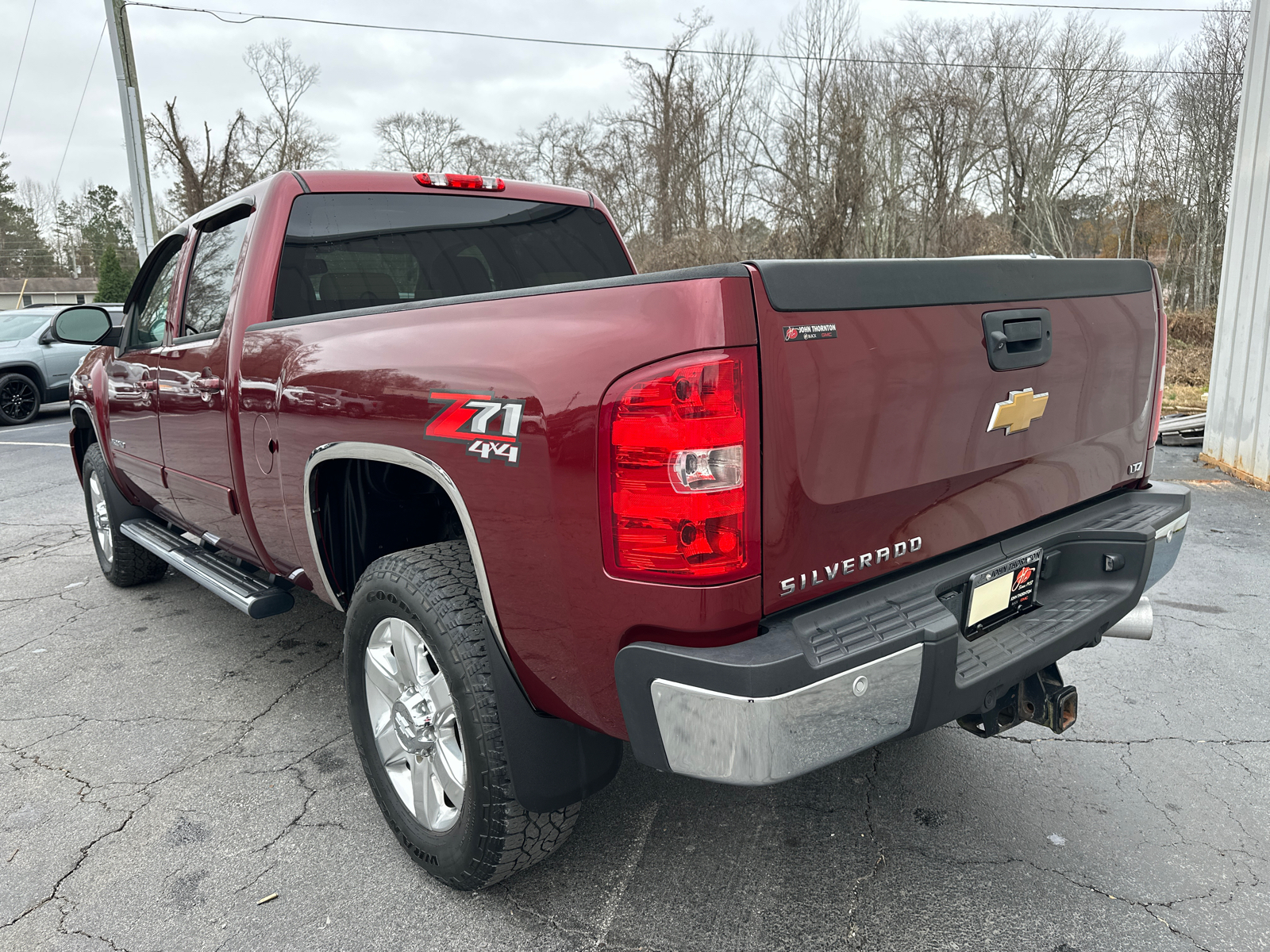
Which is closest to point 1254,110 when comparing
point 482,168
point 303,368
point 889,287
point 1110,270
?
point 1110,270

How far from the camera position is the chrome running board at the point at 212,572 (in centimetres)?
310

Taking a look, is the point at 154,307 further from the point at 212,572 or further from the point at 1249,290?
the point at 1249,290

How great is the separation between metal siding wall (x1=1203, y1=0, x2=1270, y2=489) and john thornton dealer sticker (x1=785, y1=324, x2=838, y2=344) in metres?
6.70

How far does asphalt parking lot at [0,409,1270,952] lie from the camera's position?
2.11 meters

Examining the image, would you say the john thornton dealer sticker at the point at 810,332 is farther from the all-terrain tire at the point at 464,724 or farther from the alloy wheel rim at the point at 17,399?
the alloy wheel rim at the point at 17,399

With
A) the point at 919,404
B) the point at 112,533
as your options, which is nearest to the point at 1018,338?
the point at 919,404

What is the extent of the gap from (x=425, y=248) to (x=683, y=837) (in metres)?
2.43

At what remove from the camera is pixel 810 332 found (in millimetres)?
1674

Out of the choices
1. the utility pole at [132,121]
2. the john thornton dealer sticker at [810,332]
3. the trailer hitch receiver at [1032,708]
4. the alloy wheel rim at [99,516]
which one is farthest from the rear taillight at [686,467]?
the utility pole at [132,121]

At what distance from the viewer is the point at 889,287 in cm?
180

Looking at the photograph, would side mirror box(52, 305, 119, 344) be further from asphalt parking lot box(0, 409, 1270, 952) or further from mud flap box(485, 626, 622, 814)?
mud flap box(485, 626, 622, 814)

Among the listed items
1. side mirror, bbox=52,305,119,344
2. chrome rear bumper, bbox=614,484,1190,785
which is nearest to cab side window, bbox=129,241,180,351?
side mirror, bbox=52,305,119,344

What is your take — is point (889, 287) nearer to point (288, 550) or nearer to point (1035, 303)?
point (1035, 303)

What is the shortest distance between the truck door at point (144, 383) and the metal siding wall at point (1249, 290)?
295 inches
